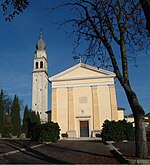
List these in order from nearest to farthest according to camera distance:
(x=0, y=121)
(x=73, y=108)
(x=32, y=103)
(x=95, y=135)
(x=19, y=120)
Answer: (x=95, y=135), (x=73, y=108), (x=0, y=121), (x=19, y=120), (x=32, y=103)

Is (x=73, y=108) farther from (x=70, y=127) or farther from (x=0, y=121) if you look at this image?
(x=0, y=121)

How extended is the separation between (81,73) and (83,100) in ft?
15.8

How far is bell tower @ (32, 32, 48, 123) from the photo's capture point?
2810 inches

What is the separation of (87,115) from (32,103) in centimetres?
4077

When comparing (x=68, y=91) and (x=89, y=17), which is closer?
(x=89, y=17)

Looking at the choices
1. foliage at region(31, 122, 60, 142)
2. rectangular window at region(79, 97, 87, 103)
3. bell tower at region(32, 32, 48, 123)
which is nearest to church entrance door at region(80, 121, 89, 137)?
rectangular window at region(79, 97, 87, 103)

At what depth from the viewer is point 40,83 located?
73250 millimetres

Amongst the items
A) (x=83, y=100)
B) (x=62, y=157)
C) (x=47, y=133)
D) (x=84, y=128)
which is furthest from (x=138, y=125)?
(x=83, y=100)

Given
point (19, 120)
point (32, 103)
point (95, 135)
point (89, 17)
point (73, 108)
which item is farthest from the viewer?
point (32, 103)

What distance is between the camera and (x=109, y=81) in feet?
116

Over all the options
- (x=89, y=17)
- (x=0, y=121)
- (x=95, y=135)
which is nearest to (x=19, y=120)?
(x=0, y=121)

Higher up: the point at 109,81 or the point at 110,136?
the point at 109,81

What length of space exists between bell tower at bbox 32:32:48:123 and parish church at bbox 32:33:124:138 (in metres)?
36.2

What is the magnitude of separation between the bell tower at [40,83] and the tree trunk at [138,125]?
63507 mm
